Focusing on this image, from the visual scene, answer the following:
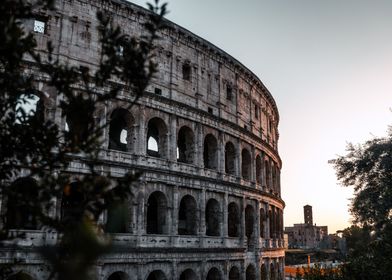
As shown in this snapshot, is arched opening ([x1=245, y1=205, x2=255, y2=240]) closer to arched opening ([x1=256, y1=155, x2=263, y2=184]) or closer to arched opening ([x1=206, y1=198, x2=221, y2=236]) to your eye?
arched opening ([x1=256, y1=155, x2=263, y2=184])

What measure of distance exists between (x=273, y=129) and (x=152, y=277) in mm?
17116

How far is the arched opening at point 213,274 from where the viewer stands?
22484mm

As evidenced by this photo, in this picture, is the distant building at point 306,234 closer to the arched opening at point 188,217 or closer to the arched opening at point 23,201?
the arched opening at point 188,217

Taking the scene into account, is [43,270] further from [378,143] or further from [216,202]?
[378,143]

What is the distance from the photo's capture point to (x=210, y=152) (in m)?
24.0

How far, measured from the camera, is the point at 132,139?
759 inches

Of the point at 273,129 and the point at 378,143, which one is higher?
the point at 273,129

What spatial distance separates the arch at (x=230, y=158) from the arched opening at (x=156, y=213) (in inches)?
237

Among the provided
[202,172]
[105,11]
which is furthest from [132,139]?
[105,11]

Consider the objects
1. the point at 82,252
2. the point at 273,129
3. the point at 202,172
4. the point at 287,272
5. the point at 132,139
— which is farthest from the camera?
the point at 287,272

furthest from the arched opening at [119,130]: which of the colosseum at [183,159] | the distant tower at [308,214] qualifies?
the distant tower at [308,214]

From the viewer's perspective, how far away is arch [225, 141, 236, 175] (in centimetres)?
2520

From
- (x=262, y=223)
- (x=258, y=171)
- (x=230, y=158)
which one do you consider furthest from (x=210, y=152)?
(x=262, y=223)

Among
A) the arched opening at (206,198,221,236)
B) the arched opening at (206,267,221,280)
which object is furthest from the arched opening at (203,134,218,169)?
the arched opening at (206,267,221,280)
